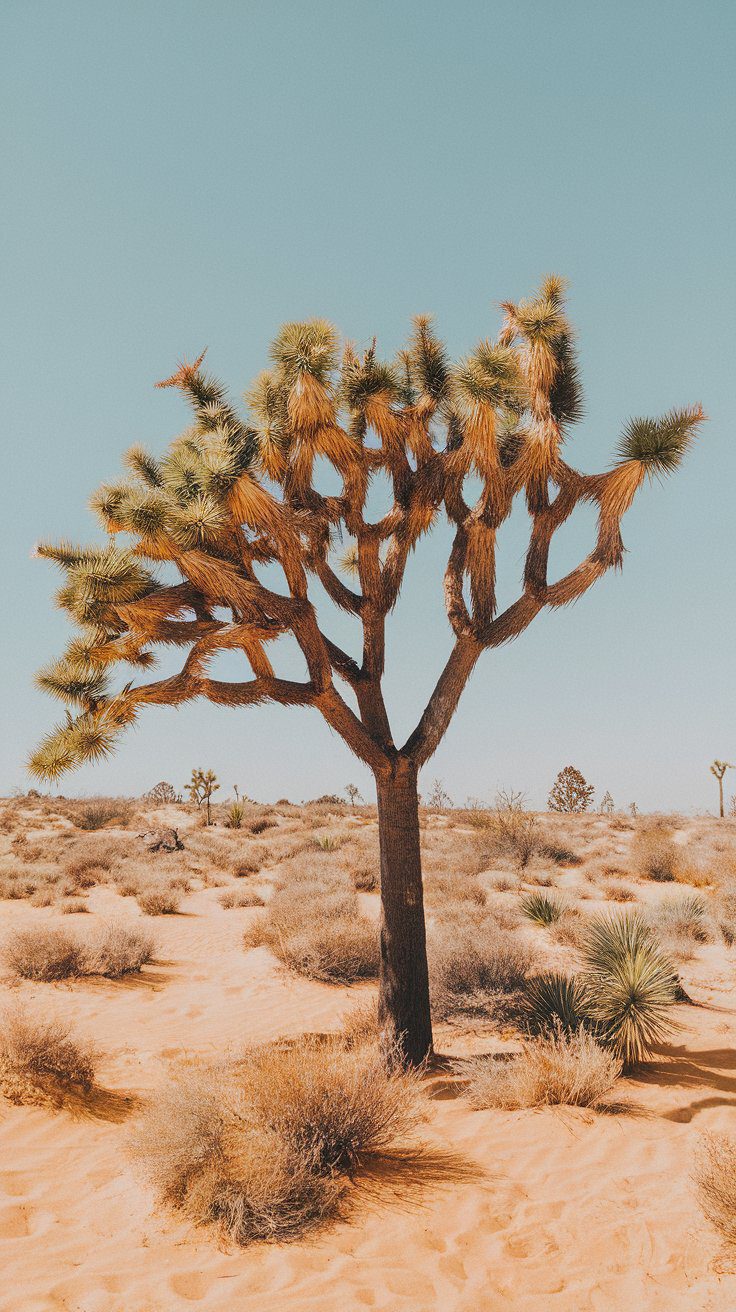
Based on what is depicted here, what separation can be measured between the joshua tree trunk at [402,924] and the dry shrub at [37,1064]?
8.10ft

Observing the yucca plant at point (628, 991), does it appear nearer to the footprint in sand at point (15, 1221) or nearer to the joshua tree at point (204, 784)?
the footprint in sand at point (15, 1221)

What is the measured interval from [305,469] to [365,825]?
20.4 metres

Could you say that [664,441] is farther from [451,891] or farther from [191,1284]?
[451,891]

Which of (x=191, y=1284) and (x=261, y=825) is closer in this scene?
(x=191, y=1284)

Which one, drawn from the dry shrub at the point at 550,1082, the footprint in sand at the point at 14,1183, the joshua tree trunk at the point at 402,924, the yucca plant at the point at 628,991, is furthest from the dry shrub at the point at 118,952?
the yucca plant at the point at 628,991

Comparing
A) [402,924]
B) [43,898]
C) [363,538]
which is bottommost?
[43,898]

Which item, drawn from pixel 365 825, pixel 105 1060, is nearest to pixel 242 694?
pixel 105 1060

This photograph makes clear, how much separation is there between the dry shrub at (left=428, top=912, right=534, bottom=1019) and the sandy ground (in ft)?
5.07

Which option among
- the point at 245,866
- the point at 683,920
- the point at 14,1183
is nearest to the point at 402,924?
the point at 14,1183

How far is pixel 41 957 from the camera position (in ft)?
27.4

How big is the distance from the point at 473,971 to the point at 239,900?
25.3 feet

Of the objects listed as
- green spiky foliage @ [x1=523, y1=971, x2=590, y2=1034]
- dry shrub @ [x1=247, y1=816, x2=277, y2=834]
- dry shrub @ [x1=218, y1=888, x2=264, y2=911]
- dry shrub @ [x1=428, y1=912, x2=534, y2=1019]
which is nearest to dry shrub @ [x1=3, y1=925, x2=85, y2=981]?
dry shrub @ [x1=428, y1=912, x2=534, y2=1019]

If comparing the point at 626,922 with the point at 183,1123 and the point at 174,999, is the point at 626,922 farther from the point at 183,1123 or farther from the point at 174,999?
the point at 174,999

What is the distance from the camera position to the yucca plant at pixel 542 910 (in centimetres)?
1043
